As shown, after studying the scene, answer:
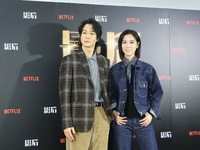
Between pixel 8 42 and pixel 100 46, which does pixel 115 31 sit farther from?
pixel 8 42

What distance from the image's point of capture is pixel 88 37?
5.86 feet

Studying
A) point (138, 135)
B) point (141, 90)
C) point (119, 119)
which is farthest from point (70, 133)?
point (141, 90)

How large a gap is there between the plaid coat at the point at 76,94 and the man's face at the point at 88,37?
13 centimetres

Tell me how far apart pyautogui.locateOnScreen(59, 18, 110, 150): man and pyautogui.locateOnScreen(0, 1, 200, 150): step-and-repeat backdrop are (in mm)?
579

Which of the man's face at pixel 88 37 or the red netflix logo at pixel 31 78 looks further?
the red netflix logo at pixel 31 78

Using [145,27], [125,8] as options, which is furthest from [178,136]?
[125,8]

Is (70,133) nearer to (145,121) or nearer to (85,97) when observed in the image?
(85,97)

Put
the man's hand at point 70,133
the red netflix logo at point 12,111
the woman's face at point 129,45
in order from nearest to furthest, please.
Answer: the man's hand at point 70,133 → the woman's face at point 129,45 → the red netflix logo at point 12,111

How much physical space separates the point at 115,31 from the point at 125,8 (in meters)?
0.30

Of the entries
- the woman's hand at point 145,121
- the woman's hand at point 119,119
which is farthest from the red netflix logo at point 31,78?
the woman's hand at point 145,121

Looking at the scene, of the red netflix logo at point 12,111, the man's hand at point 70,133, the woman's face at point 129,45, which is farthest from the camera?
the red netflix logo at point 12,111

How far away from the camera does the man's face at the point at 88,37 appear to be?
178 cm

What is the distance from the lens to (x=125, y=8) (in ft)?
8.13

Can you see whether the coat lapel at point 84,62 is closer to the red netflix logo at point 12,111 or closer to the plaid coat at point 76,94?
the plaid coat at point 76,94
